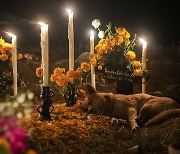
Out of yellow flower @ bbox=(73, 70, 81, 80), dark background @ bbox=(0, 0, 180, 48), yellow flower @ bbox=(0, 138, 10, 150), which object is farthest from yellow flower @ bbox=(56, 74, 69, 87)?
dark background @ bbox=(0, 0, 180, 48)

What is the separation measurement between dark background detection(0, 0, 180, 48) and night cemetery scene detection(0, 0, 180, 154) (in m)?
0.03

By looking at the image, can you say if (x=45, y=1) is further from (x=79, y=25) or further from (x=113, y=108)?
(x=113, y=108)

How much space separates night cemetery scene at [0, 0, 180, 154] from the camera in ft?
10.7

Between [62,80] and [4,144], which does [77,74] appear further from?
[4,144]

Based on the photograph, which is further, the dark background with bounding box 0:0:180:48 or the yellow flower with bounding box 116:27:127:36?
the dark background with bounding box 0:0:180:48

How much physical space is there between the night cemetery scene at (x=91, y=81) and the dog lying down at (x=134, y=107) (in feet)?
0.04

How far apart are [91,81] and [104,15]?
5.00m

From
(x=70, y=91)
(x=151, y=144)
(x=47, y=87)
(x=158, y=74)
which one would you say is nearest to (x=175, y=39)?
(x=158, y=74)

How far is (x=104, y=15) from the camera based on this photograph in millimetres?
10023

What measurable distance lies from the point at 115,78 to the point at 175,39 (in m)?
4.84

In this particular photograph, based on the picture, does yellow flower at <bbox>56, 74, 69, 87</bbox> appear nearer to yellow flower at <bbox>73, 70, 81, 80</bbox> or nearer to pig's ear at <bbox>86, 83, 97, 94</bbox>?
yellow flower at <bbox>73, 70, 81, 80</bbox>

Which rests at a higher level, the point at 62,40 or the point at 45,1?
the point at 45,1

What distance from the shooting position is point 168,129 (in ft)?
11.4

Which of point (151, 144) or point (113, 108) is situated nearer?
point (151, 144)
